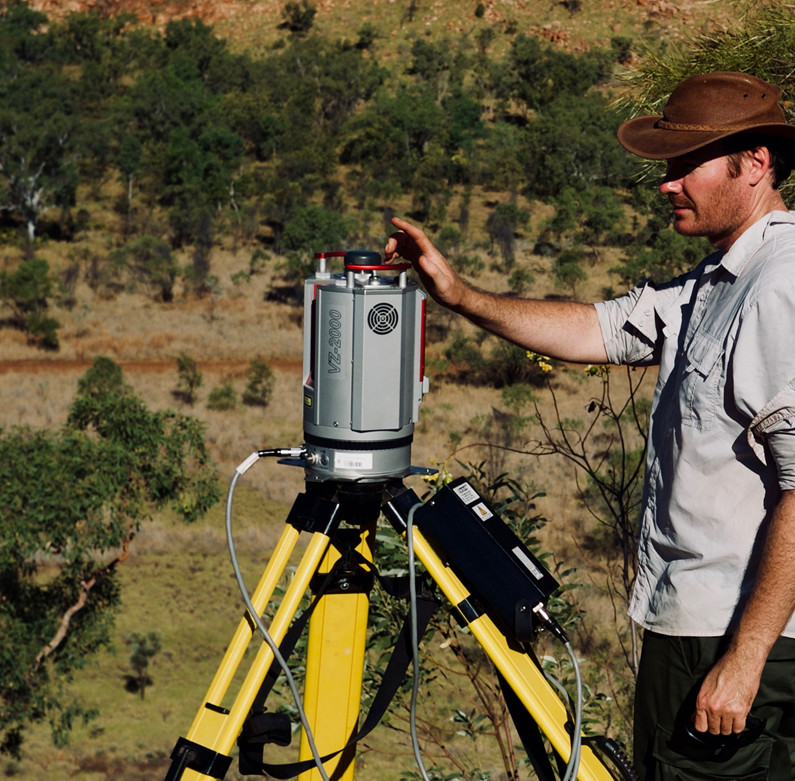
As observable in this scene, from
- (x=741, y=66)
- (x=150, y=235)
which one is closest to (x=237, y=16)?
(x=150, y=235)

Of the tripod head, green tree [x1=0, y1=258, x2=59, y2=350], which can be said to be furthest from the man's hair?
green tree [x1=0, y1=258, x2=59, y2=350]

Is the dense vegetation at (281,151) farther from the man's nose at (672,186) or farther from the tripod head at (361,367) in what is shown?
the man's nose at (672,186)

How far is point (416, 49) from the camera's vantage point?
103 ft

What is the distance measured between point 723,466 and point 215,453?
10862 millimetres

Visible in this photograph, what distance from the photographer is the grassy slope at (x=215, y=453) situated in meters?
7.32

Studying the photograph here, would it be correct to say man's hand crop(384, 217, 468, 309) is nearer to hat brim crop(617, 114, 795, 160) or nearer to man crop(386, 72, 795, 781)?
man crop(386, 72, 795, 781)

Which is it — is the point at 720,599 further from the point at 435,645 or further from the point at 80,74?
the point at 80,74

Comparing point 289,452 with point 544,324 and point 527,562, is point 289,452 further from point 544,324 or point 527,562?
point 544,324

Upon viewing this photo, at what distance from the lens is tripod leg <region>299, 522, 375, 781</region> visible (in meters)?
1.79

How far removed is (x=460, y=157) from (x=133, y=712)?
61.1ft

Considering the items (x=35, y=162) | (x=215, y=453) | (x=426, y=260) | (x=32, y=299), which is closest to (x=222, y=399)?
(x=215, y=453)

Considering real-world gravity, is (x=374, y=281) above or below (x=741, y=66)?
below

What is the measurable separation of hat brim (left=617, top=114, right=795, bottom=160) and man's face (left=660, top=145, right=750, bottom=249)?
3cm

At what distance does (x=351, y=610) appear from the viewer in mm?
1793
